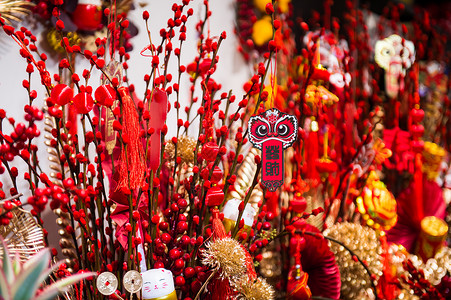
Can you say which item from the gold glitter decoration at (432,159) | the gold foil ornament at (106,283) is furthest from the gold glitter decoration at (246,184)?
the gold glitter decoration at (432,159)

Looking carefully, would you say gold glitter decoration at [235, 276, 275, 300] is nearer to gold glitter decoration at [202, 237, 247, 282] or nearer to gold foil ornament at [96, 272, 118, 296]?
gold glitter decoration at [202, 237, 247, 282]

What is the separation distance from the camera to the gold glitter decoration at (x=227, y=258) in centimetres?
67

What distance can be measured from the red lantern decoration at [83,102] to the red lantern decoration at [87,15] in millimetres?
282

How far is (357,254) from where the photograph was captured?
99 centimetres

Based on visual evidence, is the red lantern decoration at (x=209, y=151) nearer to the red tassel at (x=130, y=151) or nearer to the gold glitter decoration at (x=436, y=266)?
the red tassel at (x=130, y=151)

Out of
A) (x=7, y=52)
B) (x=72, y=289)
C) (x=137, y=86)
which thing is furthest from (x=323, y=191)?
(x=7, y=52)

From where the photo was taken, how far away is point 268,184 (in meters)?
0.75

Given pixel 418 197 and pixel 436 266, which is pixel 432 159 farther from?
pixel 436 266

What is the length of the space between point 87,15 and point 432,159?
1011 mm

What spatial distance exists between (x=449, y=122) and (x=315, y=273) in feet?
2.71

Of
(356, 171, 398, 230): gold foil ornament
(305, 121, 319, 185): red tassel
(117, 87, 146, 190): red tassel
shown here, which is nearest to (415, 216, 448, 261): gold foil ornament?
(356, 171, 398, 230): gold foil ornament

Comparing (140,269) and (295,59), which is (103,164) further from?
(295,59)

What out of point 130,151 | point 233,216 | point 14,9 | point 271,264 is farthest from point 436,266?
point 14,9

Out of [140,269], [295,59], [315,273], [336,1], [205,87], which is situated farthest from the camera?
[336,1]
